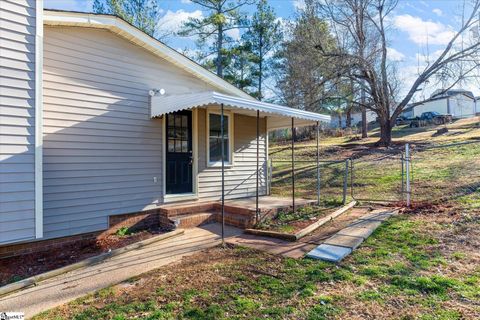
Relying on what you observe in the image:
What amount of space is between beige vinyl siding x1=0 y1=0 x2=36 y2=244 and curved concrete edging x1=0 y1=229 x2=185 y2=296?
1.90 feet

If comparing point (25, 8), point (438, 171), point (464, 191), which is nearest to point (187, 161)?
point (25, 8)

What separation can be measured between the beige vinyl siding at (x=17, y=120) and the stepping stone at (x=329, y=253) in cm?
393

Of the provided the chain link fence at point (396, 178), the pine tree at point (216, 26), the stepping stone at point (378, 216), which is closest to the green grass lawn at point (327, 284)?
the stepping stone at point (378, 216)

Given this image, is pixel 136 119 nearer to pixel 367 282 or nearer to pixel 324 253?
pixel 324 253

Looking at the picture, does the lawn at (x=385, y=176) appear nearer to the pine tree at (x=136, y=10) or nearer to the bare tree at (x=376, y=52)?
the bare tree at (x=376, y=52)

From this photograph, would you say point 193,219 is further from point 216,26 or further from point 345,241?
point 216,26

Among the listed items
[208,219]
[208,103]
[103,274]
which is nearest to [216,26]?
[208,219]

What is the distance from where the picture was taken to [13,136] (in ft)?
13.1

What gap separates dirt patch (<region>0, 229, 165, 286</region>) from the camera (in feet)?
13.8

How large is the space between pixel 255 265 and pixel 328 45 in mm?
13206

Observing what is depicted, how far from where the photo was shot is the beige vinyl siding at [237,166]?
723 cm

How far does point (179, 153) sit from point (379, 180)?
6.81 meters

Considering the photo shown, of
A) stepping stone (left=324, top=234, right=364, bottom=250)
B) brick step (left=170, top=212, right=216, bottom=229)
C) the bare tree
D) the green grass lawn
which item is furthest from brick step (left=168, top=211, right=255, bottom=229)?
the bare tree

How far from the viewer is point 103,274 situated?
4.05 meters
